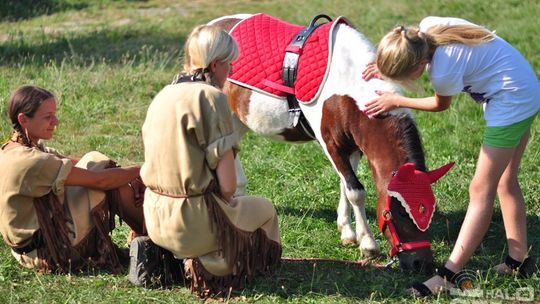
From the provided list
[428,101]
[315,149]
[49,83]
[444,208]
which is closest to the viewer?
[428,101]

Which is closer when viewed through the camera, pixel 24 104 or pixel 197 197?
pixel 197 197

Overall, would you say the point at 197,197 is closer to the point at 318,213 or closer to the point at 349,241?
the point at 349,241

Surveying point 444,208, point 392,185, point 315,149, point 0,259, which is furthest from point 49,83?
point 392,185

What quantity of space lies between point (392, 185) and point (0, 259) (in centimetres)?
232

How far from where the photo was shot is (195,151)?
13.8ft

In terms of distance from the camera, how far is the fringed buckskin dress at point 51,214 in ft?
14.9

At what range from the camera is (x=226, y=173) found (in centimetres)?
426

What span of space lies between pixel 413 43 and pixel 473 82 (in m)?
0.43

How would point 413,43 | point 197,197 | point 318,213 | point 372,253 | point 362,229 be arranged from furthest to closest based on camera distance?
1. point 318,213
2. point 362,229
3. point 372,253
4. point 197,197
5. point 413,43

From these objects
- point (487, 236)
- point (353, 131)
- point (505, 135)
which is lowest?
point (487, 236)

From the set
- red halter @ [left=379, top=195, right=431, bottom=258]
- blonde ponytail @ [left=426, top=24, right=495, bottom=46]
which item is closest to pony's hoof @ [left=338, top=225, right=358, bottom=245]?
red halter @ [left=379, top=195, right=431, bottom=258]

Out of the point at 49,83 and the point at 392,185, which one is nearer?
the point at 392,185

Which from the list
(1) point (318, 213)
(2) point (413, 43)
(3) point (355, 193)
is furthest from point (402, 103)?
(1) point (318, 213)

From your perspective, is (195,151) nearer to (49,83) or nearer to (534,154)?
(534,154)
